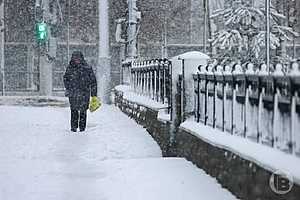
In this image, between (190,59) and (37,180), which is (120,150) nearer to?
(190,59)

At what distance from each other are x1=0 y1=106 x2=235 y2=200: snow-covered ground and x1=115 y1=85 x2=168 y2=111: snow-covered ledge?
2.00ft

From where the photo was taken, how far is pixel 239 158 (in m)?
7.19

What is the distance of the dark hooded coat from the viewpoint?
15.0 metres

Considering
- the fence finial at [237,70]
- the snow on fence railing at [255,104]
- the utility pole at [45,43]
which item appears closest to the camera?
the snow on fence railing at [255,104]

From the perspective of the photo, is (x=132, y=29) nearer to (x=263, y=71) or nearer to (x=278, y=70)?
(x=263, y=71)

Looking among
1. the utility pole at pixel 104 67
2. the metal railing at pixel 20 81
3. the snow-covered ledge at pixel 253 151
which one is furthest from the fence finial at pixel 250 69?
the metal railing at pixel 20 81

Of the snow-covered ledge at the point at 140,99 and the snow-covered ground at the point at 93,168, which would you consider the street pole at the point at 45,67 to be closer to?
the snow-covered ledge at the point at 140,99

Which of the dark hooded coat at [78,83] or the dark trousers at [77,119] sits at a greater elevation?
the dark hooded coat at [78,83]

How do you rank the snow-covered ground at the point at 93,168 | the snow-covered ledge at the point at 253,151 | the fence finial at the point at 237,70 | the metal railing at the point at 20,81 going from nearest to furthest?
the snow-covered ledge at the point at 253,151
the snow-covered ground at the point at 93,168
the fence finial at the point at 237,70
the metal railing at the point at 20,81

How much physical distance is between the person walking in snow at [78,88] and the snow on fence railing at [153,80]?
132cm

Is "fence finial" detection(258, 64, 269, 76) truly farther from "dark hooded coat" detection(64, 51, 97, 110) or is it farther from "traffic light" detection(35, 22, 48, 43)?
"traffic light" detection(35, 22, 48, 43)

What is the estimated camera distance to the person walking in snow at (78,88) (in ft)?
49.1

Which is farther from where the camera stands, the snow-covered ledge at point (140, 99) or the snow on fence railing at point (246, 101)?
the snow-covered ledge at point (140, 99)

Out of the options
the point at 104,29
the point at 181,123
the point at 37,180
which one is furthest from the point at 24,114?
the point at 37,180
